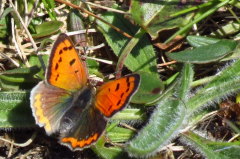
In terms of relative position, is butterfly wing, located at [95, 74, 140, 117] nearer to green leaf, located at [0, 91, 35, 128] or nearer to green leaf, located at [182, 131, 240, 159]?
green leaf, located at [0, 91, 35, 128]

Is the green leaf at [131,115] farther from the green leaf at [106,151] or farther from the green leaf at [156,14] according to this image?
the green leaf at [156,14]

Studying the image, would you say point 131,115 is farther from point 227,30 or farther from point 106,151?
point 227,30

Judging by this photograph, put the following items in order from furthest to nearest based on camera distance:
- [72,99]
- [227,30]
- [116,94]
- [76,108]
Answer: [227,30]
[72,99]
[76,108]
[116,94]

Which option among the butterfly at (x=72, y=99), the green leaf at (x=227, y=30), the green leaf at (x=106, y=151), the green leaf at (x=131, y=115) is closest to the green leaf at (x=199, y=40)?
the green leaf at (x=227, y=30)

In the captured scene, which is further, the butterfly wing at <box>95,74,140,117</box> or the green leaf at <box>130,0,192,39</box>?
the green leaf at <box>130,0,192,39</box>

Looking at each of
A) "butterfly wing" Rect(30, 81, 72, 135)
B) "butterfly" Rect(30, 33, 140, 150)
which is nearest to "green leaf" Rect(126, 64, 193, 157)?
"butterfly" Rect(30, 33, 140, 150)

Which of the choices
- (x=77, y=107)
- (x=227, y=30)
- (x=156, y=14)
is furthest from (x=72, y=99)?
(x=227, y=30)
